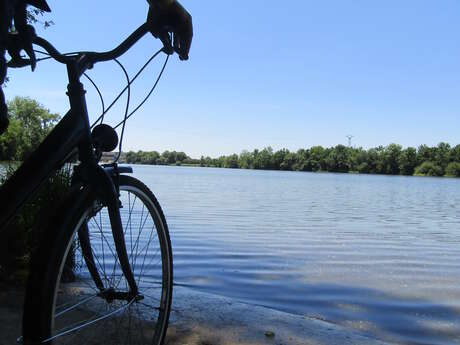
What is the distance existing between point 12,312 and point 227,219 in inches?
479

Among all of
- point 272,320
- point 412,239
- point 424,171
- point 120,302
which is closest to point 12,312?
point 120,302

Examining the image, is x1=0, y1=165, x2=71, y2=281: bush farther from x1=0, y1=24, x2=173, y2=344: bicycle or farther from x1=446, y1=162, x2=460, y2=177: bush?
x1=446, y1=162, x2=460, y2=177: bush

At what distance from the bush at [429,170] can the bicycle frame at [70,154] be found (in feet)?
441

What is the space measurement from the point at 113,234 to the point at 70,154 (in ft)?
1.57

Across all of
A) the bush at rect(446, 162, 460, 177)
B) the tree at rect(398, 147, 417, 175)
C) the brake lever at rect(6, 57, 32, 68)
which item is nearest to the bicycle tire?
the brake lever at rect(6, 57, 32, 68)

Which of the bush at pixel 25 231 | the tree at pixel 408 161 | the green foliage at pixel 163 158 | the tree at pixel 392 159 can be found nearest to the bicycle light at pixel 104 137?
the bush at pixel 25 231

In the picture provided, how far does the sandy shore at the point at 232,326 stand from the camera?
11.8 feet

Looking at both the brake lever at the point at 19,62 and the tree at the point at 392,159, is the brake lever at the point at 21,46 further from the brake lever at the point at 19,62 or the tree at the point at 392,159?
the tree at the point at 392,159

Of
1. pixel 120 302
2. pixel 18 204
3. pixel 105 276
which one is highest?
pixel 18 204

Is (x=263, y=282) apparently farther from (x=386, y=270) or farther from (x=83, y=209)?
(x=83, y=209)

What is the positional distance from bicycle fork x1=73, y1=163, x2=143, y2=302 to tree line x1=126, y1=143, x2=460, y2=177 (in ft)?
431

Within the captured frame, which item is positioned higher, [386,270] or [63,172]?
[63,172]

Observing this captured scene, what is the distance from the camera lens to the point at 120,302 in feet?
8.34

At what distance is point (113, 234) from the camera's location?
7.32 feet
